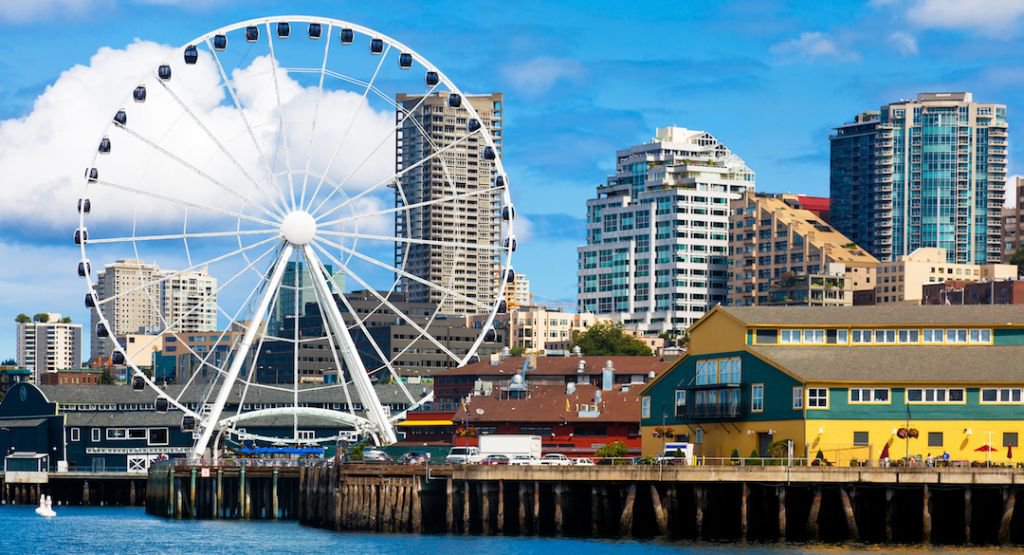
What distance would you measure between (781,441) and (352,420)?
126 feet

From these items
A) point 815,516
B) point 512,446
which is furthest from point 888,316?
point 815,516

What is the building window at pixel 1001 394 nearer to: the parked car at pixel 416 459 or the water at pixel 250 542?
the water at pixel 250 542

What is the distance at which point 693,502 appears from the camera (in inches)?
3580

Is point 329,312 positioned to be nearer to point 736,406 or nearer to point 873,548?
point 736,406

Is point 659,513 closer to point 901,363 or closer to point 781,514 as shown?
point 781,514

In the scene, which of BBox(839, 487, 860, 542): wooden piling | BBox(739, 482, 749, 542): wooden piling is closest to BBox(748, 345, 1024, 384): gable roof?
BBox(739, 482, 749, 542): wooden piling

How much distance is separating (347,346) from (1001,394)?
40.3 metres

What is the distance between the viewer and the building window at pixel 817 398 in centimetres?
9700

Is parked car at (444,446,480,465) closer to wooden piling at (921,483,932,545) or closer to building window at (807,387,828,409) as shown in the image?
building window at (807,387,828,409)

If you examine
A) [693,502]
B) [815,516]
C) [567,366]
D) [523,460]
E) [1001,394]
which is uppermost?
[1001,394]

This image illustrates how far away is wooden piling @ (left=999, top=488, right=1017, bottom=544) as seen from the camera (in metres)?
85.2

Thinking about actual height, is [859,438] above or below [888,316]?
below

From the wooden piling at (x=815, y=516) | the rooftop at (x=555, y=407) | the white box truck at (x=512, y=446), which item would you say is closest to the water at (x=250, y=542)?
the wooden piling at (x=815, y=516)

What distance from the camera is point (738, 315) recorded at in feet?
346
